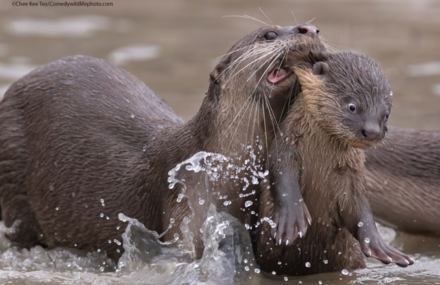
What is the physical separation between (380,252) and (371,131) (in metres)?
0.48

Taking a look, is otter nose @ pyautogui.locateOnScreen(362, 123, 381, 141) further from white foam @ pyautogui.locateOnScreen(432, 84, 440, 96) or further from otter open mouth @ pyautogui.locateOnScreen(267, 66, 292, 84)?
white foam @ pyautogui.locateOnScreen(432, 84, 440, 96)

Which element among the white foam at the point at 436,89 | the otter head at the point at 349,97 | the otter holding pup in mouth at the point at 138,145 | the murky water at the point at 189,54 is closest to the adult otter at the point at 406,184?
the murky water at the point at 189,54

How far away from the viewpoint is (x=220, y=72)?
3744 mm

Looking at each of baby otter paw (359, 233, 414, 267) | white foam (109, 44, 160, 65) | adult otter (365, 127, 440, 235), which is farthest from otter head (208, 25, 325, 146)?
white foam (109, 44, 160, 65)

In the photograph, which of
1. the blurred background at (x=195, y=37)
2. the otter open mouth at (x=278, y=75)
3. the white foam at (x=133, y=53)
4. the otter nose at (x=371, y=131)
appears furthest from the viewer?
the white foam at (x=133, y=53)

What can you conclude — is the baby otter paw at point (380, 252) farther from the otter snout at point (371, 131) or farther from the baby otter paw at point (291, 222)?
the otter snout at point (371, 131)

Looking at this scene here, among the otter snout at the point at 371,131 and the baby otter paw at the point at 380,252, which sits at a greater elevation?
the otter snout at the point at 371,131

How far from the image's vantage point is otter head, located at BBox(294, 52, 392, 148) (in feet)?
10.8

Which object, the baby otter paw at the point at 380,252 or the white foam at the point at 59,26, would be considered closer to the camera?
the baby otter paw at the point at 380,252

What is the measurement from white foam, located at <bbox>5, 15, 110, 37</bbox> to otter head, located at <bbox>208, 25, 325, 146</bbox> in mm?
5211

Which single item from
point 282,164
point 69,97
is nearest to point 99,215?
point 69,97

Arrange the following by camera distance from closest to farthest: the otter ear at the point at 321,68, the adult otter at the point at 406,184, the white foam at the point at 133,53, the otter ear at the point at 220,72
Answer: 1. the otter ear at the point at 321,68
2. the otter ear at the point at 220,72
3. the adult otter at the point at 406,184
4. the white foam at the point at 133,53

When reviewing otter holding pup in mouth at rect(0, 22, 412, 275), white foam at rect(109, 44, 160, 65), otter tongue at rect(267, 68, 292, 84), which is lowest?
otter holding pup in mouth at rect(0, 22, 412, 275)

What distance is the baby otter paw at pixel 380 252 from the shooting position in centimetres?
340
